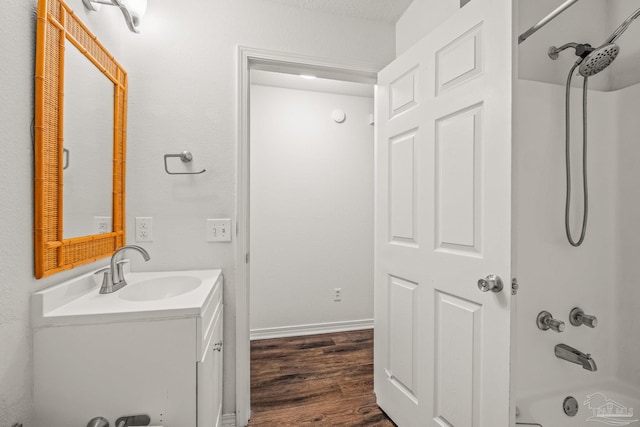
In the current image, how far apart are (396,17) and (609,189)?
5.18 feet

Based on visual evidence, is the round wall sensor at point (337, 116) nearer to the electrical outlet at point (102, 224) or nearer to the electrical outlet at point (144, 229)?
the electrical outlet at point (144, 229)

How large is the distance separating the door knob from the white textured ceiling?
5.38ft

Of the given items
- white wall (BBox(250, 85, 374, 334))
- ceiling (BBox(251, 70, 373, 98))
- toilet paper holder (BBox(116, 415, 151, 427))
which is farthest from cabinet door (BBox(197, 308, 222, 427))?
ceiling (BBox(251, 70, 373, 98))

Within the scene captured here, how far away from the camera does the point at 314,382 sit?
6.45 feet

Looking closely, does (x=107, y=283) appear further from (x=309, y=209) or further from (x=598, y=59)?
(x=598, y=59)

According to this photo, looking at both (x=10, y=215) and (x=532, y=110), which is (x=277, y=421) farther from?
(x=532, y=110)

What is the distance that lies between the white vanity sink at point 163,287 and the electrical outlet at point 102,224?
290mm

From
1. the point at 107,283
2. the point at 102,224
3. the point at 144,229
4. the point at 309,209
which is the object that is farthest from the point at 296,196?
the point at 107,283

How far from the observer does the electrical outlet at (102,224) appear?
125 centimetres

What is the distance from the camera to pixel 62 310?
93cm

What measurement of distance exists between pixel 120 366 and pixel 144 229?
789mm

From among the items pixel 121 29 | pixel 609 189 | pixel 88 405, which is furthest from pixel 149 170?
pixel 609 189

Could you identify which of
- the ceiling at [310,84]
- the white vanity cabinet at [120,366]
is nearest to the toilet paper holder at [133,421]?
the white vanity cabinet at [120,366]

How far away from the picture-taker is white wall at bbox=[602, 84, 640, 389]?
4.73ft
